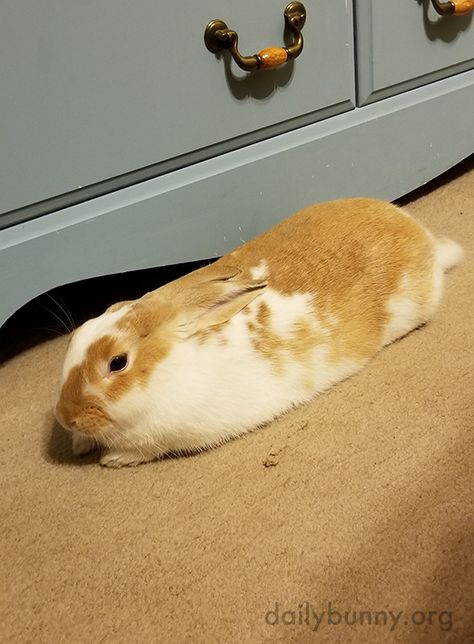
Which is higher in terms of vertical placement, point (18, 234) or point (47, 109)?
point (47, 109)

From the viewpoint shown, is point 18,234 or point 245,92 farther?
point 245,92

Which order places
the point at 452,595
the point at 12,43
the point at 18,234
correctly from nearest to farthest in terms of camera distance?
the point at 452,595 → the point at 12,43 → the point at 18,234

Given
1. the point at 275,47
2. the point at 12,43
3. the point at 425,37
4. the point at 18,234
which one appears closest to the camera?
the point at 12,43

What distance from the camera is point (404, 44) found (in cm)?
125

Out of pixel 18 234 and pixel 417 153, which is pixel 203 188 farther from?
pixel 417 153

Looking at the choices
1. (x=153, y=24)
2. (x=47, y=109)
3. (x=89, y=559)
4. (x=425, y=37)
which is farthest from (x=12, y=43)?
(x=425, y=37)

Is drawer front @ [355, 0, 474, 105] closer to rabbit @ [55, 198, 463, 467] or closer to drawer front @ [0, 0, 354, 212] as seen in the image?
drawer front @ [0, 0, 354, 212]

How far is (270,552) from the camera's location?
72 centimetres

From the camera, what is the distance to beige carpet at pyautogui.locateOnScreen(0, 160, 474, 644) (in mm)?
653

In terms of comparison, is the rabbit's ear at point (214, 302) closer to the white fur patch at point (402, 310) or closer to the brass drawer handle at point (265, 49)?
the white fur patch at point (402, 310)

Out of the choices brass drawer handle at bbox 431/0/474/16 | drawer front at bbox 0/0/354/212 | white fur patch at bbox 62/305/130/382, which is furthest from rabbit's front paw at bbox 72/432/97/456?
brass drawer handle at bbox 431/0/474/16

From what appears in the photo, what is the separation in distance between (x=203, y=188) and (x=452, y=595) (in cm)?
69

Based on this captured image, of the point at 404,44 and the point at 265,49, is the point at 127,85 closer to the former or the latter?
the point at 265,49

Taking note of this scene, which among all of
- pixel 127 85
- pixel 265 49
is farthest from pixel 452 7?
pixel 127 85
